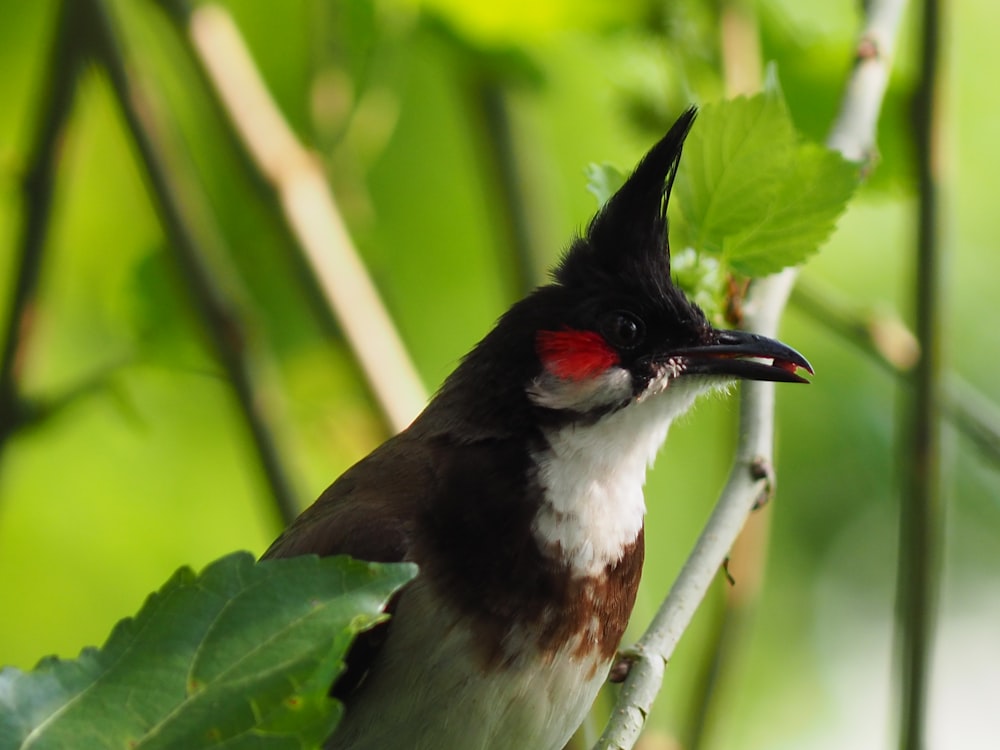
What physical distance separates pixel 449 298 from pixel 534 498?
3068mm

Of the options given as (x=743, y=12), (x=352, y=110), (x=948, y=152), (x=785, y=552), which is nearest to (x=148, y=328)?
(x=352, y=110)

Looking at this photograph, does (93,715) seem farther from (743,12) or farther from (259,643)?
(743,12)

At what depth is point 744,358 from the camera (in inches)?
108

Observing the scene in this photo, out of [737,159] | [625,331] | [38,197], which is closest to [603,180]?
[737,159]

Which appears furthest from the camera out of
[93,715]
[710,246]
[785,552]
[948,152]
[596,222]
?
[785,552]

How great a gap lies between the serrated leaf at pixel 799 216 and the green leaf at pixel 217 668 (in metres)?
0.96

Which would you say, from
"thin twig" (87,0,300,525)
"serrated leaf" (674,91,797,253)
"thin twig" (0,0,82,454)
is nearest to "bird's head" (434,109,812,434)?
"serrated leaf" (674,91,797,253)

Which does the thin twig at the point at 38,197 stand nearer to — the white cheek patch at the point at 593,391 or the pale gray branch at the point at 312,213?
the pale gray branch at the point at 312,213

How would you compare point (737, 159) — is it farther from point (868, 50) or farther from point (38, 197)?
point (38, 197)

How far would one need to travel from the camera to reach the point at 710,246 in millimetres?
2438

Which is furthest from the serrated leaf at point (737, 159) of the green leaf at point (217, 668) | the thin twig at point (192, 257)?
the thin twig at point (192, 257)

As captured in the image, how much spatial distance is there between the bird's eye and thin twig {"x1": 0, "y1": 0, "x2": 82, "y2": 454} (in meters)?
1.61

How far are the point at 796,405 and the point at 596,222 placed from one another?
3938 millimetres

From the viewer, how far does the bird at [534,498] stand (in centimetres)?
261
